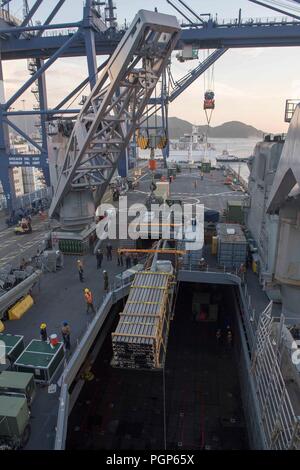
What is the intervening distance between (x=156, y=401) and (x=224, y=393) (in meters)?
3.62

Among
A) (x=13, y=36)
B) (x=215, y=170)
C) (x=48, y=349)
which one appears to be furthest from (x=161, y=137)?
(x=215, y=170)

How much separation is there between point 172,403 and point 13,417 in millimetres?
9428

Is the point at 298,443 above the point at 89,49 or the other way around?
the other way around

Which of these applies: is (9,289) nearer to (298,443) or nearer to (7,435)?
(7,435)

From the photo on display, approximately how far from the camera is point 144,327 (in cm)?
1305

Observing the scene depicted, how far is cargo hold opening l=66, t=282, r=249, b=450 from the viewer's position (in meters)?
15.1

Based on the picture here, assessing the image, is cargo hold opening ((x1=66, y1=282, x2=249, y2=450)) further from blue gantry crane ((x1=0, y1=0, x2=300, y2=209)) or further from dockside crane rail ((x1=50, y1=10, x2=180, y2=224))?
blue gantry crane ((x1=0, y1=0, x2=300, y2=209))

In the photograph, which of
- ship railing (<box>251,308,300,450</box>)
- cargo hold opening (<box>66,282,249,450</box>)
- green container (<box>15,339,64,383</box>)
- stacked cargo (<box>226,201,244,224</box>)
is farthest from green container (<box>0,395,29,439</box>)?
stacked cargo (<box>226,201,244,224</box>)

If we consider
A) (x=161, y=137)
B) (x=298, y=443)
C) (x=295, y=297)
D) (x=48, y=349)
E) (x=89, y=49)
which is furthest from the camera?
(x=89, y=49)

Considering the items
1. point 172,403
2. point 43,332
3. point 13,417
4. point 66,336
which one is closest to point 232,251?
point 172,403

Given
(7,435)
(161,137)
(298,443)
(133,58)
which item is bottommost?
(7,435)

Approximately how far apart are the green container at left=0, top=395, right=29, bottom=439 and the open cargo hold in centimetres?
357

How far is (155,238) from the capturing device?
22.5 metres

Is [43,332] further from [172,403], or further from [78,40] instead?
[78,40]
